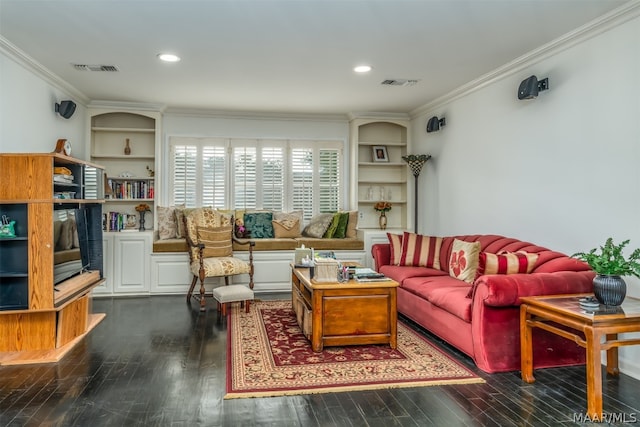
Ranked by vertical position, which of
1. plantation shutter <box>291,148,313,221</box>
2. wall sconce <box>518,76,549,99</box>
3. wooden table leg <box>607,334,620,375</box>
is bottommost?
wooden table leg <box>607,334,620,375</box>

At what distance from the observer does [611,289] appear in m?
2.56

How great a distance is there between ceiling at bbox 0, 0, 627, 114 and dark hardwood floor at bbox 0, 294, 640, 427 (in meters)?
2.58

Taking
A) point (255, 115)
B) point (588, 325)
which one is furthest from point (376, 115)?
point (588, 325)

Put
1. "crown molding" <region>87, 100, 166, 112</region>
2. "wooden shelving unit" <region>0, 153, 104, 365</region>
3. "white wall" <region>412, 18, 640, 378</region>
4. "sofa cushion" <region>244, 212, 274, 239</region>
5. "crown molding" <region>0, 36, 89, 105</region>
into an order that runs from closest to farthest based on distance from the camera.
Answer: "white wall" <region>412, 18, 640, 378</region> < "wooden shelving unit" <region>0, 153, 104, 365</region> < "crown molding" <region>0, 36, 89, 105</region> < "crown molding" <region>87, 100, 166, 112</region> < "sofa cushion" <region>244, 212, 274, 239</region>

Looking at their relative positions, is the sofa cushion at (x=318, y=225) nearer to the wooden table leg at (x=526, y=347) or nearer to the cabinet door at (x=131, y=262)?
the cabinet door at (x=131, y=262)

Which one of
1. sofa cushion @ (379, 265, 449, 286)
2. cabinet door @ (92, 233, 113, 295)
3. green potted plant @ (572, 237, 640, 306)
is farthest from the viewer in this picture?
cabinet door @ (92, 233, 113, 295)

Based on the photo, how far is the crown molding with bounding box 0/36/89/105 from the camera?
3.69 m

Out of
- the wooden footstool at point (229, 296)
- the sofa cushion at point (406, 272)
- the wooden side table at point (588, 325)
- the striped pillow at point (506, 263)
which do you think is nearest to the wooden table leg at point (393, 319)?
the striped pillow at point (506, 263)

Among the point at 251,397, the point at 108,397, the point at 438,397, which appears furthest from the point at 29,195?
the point at 438,397

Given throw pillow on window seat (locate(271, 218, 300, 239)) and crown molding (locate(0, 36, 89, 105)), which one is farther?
throw pillow on window seat (locate(271, 218, 300, 239))

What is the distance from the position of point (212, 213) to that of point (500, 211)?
3562 mm

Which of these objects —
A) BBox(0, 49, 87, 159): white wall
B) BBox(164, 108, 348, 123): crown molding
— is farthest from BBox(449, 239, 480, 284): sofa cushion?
A: BBox(0, 49, 87, 159): white wall

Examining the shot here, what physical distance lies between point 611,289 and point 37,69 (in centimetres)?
522

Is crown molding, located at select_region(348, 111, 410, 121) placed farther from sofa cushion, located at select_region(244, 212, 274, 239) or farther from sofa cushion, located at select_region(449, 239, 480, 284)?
sofa cushion, located at select_region(449, 239, 480, 284)
